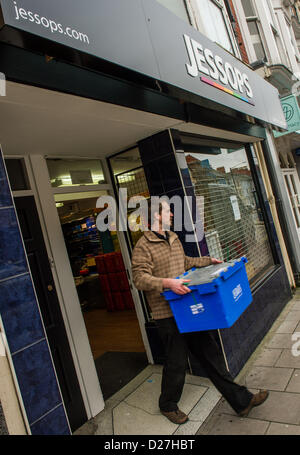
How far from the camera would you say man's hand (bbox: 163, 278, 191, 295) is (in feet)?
9.41

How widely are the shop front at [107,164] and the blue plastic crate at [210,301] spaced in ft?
3.53

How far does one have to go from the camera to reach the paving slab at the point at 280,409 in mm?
3055

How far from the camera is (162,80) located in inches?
120

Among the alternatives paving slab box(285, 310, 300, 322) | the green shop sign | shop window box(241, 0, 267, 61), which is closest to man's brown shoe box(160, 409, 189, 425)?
paving slab box(285, 310, 300, 322)

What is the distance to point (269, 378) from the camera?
3.88m

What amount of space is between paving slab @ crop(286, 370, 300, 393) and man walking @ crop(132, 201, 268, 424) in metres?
0.37

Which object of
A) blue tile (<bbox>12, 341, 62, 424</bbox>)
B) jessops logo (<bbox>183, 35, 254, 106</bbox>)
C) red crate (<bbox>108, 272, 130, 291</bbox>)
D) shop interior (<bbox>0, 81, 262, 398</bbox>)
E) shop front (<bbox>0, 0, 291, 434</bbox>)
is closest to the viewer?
blue tile (<bbox>12, 341, 62, 424</bbox>)

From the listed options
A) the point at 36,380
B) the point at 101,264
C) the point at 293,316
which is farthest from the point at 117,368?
the point at 101,264

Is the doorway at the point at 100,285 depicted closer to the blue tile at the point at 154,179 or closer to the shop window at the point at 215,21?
the blue tile at the point at 154,179

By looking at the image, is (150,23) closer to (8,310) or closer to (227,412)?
(8,310)

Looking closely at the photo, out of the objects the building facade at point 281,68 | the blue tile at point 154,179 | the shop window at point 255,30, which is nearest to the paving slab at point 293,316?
the building facade at point 281,68

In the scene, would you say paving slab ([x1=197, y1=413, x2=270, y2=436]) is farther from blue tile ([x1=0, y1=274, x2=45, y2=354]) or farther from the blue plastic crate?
blue tile ([x1=0, y1=274, x2=45, y2=354])

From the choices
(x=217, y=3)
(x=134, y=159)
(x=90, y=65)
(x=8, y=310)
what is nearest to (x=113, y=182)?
(x=134, y=159)
